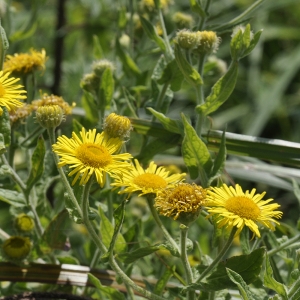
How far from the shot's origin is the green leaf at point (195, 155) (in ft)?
3.20

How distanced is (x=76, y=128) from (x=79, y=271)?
0.26 meters

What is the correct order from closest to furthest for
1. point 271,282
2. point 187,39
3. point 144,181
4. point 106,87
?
1. point 271,282
2. point 144,181
3. point 187,39
4. point 106,87

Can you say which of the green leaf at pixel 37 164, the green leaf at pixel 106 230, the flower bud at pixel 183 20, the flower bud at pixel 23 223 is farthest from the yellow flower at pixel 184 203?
the flower bud at pixel 183 20

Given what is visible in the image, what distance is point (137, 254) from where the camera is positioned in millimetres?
906

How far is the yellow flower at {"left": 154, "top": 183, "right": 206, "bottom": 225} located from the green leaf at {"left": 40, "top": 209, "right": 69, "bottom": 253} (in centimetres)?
24

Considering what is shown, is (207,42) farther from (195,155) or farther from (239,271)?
(239,271)

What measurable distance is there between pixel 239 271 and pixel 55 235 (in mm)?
345

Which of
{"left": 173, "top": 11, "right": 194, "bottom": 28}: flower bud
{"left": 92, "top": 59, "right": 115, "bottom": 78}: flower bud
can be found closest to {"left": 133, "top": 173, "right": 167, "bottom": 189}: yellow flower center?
{"left": 92, "top": 59, "right": 115, "bottom": 78}: flower bud

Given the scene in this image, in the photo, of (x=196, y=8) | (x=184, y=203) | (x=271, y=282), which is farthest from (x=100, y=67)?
(x=271, y=282)

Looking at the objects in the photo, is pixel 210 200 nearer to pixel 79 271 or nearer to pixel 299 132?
pixel 79 271

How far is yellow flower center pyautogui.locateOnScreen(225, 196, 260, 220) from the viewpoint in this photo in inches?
33.4

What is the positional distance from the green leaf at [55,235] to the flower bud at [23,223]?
0.07 meters

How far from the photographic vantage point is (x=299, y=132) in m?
2.93

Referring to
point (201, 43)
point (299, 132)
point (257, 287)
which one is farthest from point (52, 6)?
point (257, 287)
